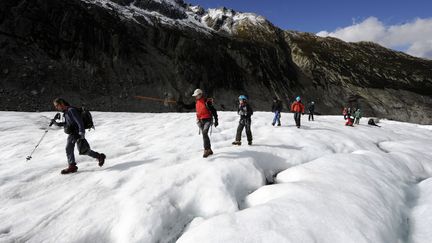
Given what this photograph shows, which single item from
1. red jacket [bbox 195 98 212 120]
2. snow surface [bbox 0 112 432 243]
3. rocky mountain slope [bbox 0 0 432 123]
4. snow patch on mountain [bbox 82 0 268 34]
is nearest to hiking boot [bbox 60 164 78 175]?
snow surface [bbox 0 112 432 243]

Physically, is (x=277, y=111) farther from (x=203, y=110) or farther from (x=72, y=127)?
(x=72, y=127)

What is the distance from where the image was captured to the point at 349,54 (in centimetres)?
15300

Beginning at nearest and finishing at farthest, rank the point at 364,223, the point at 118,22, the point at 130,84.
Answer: the point at 364,223, the point at 130,84, the point at 118,22

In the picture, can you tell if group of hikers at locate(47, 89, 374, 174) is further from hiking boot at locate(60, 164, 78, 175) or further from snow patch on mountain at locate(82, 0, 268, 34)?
snow patch on mountain at locate(82, 0, 268, 34)

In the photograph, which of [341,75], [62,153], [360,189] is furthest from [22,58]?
[341,75]

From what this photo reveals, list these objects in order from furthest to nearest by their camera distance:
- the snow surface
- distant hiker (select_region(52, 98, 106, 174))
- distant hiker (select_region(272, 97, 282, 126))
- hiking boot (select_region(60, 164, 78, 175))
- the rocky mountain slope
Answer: the rocky mountain slope
distant hiker (select_region(272, 97, 282, 126))
hiking boot (select_region(60, 164, 78, 175))
distant hiker (select_region(52, 98, 106, 174))
the snow surface

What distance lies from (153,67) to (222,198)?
67535 millimetres

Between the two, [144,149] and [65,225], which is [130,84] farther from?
[65,225]

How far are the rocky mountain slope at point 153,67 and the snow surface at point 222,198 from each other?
47.5m

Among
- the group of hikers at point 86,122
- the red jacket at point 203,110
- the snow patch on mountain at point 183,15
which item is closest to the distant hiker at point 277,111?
the group of hikers at point 86,122

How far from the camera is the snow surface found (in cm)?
560

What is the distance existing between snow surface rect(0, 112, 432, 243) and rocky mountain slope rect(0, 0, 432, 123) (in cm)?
4754

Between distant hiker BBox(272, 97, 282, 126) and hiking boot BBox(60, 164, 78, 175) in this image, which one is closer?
hiking boot BBox(60, 164, 78, 175)

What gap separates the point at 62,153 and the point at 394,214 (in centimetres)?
1184
